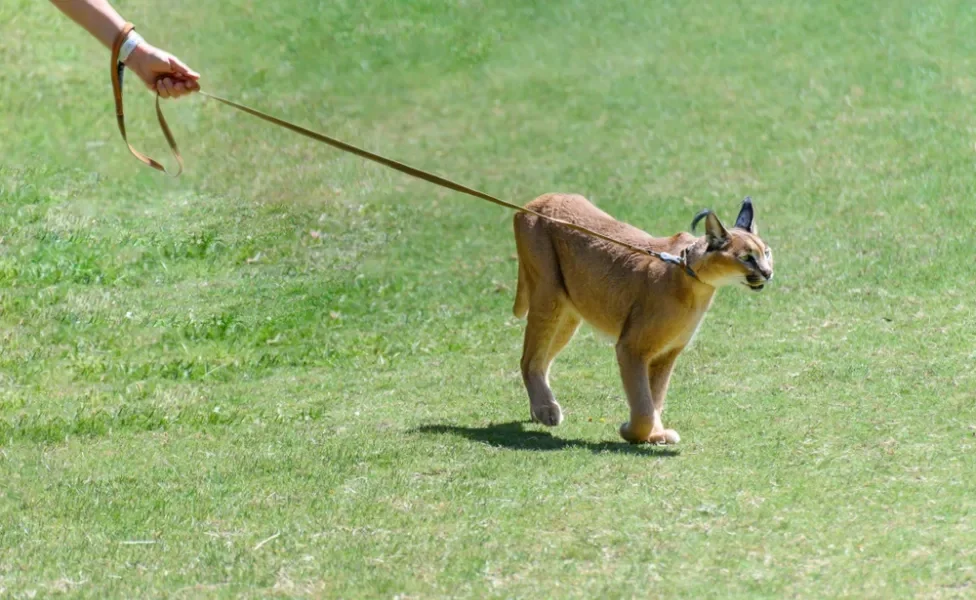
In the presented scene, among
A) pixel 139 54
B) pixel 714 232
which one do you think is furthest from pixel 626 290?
pixel 139 54

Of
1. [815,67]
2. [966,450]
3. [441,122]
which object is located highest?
[815,67]

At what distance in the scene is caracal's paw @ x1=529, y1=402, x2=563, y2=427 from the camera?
358 inches

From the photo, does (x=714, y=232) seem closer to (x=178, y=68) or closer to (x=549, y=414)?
(x=549, y=414)

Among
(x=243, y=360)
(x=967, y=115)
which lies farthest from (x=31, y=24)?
(x=967, y=115)

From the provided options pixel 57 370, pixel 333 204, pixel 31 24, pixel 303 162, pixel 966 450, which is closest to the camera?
pixel 966 450

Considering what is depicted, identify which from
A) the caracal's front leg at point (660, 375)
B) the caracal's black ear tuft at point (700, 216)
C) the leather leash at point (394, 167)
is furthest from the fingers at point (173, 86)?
the caracal's front leg at point (660, 375)

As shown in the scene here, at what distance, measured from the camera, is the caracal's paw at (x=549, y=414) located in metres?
9.09

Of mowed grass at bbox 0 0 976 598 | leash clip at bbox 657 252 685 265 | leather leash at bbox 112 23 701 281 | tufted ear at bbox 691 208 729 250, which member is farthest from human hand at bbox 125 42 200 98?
leash clip at bbox 657 252 685 265

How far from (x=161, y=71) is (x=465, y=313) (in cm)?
659

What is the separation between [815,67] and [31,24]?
11193mm

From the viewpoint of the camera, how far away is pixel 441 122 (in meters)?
18.1

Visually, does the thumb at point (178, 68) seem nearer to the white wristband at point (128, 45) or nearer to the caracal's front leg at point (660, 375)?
the white wristband at point (128, 45)

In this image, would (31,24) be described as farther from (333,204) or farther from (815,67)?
(815,67)

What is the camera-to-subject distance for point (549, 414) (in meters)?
9.09
